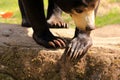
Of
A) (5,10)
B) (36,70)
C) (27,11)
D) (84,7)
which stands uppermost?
(84,7)

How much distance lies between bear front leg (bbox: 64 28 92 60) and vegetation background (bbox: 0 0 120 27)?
335 centimetres

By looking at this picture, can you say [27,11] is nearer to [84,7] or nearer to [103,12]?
[84,7]

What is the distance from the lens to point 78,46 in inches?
137

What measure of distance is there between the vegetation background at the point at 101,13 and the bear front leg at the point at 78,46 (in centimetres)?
335

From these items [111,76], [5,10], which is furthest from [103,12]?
[111,76]

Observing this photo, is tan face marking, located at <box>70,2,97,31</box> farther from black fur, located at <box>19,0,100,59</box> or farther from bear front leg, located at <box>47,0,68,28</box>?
bear front leg, located at <box>47,0,68,28</box>

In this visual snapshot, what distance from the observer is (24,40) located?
3.81 metres

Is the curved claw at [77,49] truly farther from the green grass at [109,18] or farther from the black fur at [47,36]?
the green grass at [109,18]

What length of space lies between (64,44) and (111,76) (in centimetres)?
48

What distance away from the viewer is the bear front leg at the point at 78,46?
3.45 m

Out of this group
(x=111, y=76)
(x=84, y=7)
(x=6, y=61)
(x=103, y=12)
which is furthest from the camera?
(x=103, y=12)

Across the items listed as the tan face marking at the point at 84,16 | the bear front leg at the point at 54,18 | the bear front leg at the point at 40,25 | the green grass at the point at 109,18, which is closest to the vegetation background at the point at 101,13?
the green grass at the point at 109,18

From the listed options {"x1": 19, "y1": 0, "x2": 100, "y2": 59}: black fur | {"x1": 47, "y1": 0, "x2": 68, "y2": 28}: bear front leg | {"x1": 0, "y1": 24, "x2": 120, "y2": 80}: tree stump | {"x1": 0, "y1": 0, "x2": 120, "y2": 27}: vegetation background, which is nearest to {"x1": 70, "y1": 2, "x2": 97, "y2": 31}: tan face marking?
{"x1": 19, "y1": 0, "x2": 100, "y2": 59}: black fur

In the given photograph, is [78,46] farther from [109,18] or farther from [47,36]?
[109,18]
